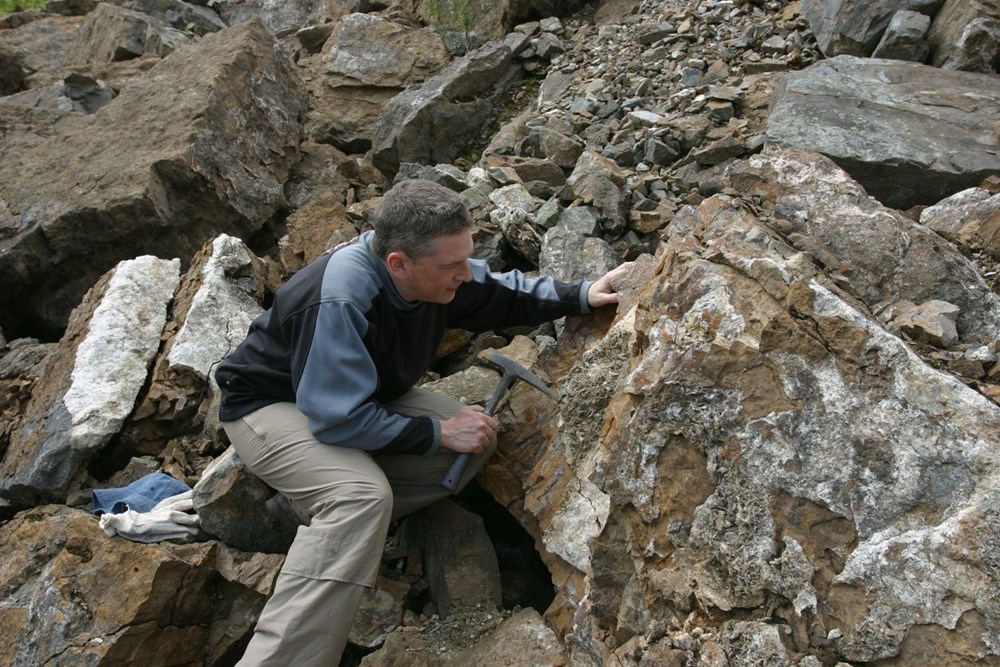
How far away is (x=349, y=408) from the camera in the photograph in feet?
12.6

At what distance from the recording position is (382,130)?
8.70m

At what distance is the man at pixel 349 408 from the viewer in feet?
11.9

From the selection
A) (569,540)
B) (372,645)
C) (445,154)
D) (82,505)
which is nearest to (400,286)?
(569,540)

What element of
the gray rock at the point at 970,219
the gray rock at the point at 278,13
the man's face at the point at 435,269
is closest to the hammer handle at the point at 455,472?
the man's face at the point at 435,269

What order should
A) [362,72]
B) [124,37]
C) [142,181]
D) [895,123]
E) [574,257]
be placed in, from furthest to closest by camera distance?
1. [124,37]
2. [362,72]
3. [142,181]
4. [895,123]
5. [574,257]

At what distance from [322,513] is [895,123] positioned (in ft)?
15.5

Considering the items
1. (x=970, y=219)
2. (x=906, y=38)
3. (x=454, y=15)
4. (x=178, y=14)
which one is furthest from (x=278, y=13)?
(x=970, y=219)

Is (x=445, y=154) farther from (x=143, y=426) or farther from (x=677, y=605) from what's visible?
(x=677, y=605)

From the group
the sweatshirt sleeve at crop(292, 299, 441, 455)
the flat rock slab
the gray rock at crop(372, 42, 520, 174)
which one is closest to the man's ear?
the sweatshirt sleeve at crop(292, 299, 441, 455)

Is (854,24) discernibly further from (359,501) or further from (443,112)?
(359,501)

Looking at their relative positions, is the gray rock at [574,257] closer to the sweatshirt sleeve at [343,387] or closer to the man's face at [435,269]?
the man's face at [435,269]

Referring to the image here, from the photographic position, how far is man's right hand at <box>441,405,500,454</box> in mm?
4086

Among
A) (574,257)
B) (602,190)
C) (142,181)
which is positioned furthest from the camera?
(142,181)

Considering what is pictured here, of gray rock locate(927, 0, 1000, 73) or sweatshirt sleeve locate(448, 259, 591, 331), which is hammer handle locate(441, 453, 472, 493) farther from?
gray rock locate(927, 0, 1000, 73)
